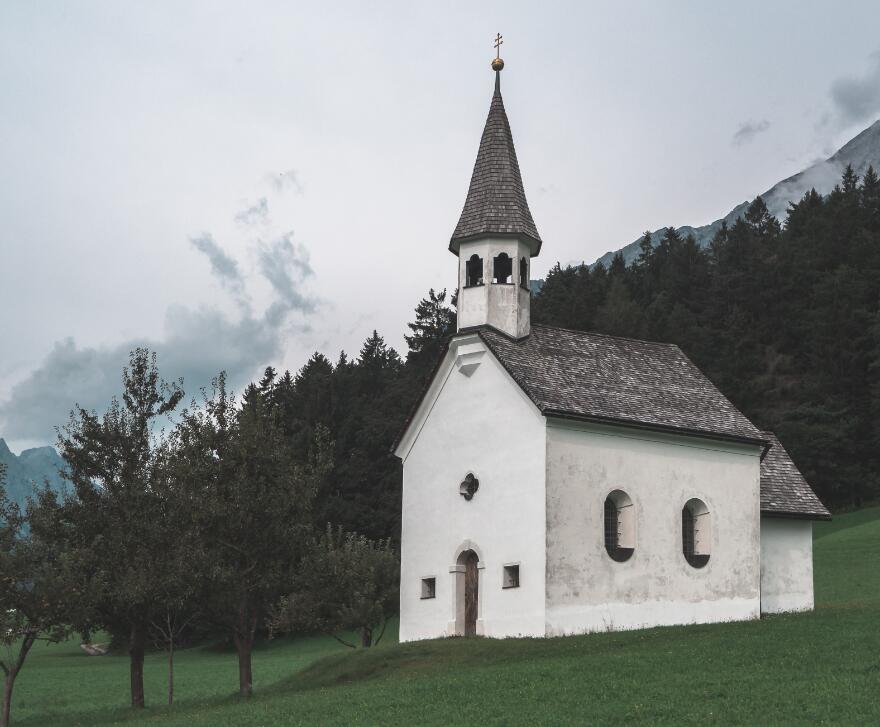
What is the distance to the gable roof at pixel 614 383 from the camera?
34500 millimetres

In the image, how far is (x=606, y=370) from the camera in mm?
37344

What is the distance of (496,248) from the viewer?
123 feet

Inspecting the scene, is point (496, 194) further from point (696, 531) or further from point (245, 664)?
point (245, 664)

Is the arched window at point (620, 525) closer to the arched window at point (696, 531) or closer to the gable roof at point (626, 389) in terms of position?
the arched window at point (696, 531)

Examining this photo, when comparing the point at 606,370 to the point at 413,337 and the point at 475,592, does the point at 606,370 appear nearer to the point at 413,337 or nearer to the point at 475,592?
the point at 475,592

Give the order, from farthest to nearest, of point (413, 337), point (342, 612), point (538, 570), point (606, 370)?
point (413, 337)
point (342, 612)
point (606, 370)
point (538, 570)

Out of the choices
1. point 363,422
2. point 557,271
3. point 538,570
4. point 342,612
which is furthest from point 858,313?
point 538,570

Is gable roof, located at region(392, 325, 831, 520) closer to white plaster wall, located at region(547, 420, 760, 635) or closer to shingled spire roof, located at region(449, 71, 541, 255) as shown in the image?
white plaster wall, located at region(547, 420, 760, 635)

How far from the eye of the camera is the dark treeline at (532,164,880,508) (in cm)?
8662

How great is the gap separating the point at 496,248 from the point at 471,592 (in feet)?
36.9

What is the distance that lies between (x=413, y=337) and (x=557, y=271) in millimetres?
18890

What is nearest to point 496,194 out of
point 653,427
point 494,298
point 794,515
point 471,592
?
point 494,298

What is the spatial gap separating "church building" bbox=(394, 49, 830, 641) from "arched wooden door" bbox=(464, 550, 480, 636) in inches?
2.4

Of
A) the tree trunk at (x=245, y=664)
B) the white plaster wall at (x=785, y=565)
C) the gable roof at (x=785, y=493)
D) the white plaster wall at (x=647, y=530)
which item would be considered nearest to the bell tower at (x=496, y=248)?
the white plaster wall at (x=647, y=530)
